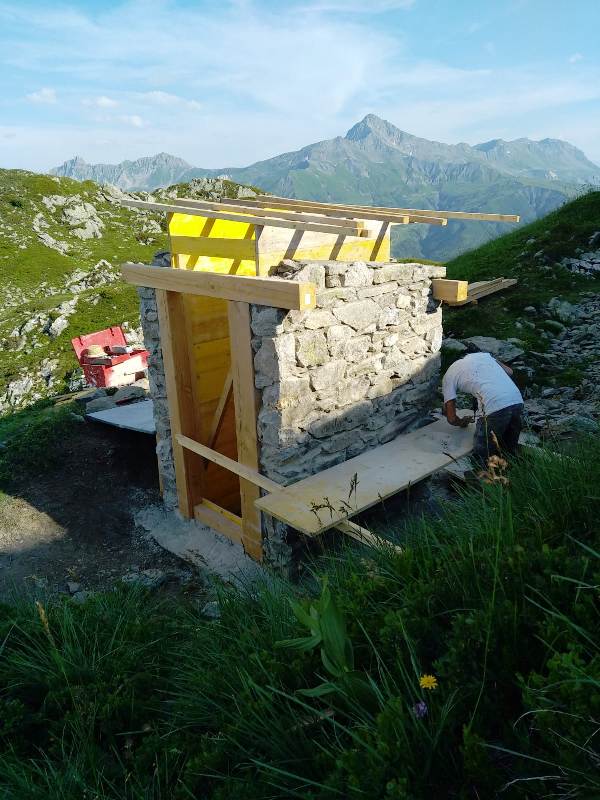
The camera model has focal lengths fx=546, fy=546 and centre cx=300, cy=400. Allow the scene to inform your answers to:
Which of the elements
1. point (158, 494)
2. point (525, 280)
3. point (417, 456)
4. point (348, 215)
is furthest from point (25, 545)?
point (525, 280)

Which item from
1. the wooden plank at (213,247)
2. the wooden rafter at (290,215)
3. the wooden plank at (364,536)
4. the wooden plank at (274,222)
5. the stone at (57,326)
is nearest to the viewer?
the wooden plank at (364,536)

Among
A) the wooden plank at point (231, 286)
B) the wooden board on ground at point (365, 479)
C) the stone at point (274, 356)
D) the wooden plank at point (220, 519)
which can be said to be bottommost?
the wooden plank at point (220, 519)

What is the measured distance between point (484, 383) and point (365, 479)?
157 centimetres

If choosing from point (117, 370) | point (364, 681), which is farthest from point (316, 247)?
point (117, 370)

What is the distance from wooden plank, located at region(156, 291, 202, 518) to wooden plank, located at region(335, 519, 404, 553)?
2.70 meters

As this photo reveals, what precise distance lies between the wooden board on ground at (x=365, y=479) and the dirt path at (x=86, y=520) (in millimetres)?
1765

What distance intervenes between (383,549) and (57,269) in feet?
98.7

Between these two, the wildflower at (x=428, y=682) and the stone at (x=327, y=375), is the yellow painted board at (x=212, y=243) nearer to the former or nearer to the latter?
the stone at (x=327, y=375)

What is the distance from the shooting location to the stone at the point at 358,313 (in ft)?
17.0

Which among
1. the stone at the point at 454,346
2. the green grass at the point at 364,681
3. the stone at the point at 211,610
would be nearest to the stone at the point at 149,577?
the stone at the point at 211,610

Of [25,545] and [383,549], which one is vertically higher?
[383,549]

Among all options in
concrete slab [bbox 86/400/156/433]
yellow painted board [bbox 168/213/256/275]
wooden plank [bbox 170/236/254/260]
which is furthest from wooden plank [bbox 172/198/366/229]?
concrete slab [bbox 86/400/156/433]

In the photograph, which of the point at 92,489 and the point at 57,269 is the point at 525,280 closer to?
the point at 92,489

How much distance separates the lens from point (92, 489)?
290 inches
